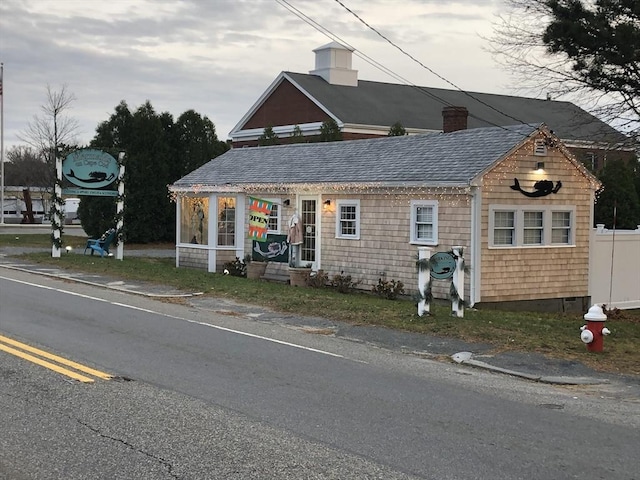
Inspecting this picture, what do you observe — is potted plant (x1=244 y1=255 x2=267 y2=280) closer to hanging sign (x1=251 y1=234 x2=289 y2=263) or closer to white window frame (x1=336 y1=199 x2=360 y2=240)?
hanging sign (x1=251 y1=234 x2=289 y2=263)

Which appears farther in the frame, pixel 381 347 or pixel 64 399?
pixel 381 347

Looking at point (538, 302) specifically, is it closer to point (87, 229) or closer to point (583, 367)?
point (583, 367)

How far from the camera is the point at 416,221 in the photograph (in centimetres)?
1967

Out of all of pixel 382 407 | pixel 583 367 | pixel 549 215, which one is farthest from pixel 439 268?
pixel 382 407

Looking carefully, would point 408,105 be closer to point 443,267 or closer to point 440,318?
point 443,267

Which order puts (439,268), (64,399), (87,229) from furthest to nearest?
1. (87,229)
2. (439,268)
3. (64,399)

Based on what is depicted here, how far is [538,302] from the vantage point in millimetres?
19625

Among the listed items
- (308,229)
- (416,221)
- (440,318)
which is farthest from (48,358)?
(308,229)

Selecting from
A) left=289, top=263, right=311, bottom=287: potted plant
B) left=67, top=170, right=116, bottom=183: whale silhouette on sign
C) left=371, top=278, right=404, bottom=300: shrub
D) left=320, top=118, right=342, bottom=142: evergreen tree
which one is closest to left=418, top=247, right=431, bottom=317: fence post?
left=371, top=278, right=404, bottom=300: shrub

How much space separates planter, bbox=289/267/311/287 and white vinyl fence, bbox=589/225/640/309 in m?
7.52

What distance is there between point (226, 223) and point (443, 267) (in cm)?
1227

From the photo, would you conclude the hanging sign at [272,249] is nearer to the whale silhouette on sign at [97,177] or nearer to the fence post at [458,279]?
the whale silhouette on sign at [97,177]

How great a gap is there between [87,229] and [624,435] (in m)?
33.5

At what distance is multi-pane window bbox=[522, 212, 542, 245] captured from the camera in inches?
758
